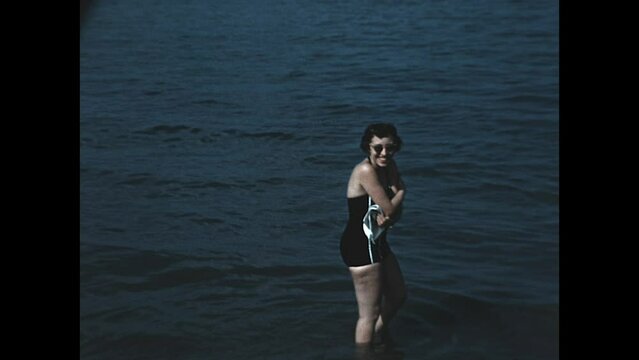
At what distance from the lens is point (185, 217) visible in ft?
25.8

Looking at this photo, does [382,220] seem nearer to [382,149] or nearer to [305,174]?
[382,149]

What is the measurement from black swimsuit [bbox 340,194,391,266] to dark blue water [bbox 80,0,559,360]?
2.58 feet

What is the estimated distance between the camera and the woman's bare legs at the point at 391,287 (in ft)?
17.4

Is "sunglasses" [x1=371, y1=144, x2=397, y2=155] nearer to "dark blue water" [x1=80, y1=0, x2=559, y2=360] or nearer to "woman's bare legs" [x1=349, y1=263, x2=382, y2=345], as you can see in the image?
"woman's bare legs" [x1=349, y1=263, x2=382, y2=345]

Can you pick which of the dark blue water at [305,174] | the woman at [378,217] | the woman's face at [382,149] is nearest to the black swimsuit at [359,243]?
the woman at [378,217]

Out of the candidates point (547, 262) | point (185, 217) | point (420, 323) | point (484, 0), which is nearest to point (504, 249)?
point (547, 262)

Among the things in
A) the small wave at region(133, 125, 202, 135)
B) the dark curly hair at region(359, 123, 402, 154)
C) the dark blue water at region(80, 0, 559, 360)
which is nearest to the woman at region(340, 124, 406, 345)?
the dark curly hair at region(359, 123, 402, 154)

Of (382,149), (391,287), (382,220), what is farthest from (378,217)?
(391,287)

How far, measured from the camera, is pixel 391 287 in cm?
537

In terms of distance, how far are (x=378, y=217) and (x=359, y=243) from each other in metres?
0.19

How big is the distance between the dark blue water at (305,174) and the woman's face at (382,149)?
1.28 metres

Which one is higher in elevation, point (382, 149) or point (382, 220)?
point (382, 149)

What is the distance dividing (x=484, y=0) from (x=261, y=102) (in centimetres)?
441
